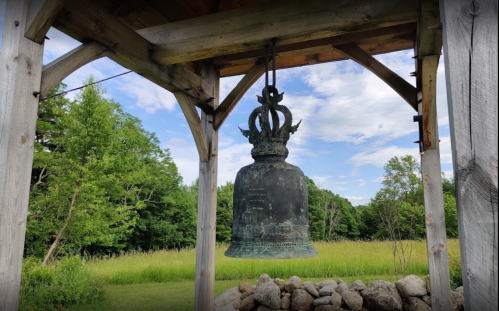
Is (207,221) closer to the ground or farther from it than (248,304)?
farther from it

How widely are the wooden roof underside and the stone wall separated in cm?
313

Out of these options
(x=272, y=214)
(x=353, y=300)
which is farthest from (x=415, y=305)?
(x=272, y=214)

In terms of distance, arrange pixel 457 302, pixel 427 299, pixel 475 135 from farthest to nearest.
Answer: pixel 427 299
pixel 457 302
pixel 475 135

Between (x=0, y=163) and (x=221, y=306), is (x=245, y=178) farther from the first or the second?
(x=221, y=306)

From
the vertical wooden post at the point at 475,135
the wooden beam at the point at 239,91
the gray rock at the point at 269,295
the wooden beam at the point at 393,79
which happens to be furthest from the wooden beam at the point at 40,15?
the gray rock at the point at 269,295

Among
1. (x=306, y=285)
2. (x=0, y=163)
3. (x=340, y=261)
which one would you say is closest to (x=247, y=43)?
(x=0, y=163)

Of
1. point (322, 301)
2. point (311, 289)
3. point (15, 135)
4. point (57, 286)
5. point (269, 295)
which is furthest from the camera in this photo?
point (57, 286)

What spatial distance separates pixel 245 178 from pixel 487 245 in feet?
4.87

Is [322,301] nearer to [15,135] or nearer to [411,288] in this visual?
[411,288]

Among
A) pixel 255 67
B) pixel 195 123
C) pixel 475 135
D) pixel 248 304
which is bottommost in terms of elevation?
pixel 248 304

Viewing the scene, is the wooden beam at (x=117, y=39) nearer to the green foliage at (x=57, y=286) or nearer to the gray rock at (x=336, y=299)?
the gray rock at (x=336, y=299)

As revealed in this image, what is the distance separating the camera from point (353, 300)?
182 inches

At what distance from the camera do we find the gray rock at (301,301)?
474 centimetres

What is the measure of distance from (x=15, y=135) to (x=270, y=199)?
1519mm
